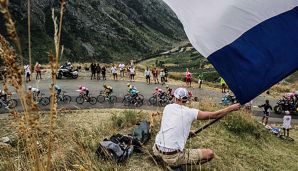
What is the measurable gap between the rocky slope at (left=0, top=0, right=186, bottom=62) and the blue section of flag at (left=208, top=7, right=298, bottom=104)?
8103 cm

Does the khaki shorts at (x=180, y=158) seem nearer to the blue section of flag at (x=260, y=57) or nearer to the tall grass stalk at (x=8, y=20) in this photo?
the blue section of flag at (x=260, y=57)


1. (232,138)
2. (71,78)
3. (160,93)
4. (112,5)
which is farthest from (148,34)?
(232,138)

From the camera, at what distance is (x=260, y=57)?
3275 millimetres

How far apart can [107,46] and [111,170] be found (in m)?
119

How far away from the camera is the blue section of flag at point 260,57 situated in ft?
10.6

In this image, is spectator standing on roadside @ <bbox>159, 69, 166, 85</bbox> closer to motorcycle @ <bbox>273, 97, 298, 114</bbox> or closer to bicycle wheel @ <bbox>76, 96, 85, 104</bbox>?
motorcycle @ <bbox>273, 97, 298, 114</bbox>

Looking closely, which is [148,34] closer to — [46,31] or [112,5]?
[112,5]

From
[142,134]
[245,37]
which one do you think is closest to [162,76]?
[142,134]

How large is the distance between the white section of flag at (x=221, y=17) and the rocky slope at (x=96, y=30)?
8089cm

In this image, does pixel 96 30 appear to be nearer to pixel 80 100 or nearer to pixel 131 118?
pixel 80 100

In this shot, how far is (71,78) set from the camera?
111ft

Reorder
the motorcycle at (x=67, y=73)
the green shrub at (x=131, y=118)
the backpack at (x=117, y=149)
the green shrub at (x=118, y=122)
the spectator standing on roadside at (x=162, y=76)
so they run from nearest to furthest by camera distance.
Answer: the backpack at (x=117, y=149) < the green shrub at (x=118, y=122) < the green shrub at (x=131, y=118) < the motorcycle at (x=67, y=73) < the spectator standing on roadside at (x=162, y=76)

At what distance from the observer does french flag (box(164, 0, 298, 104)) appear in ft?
10.6

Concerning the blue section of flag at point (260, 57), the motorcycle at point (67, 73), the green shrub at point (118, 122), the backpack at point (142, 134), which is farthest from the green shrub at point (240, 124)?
the motorcycle at point (67, 73)
